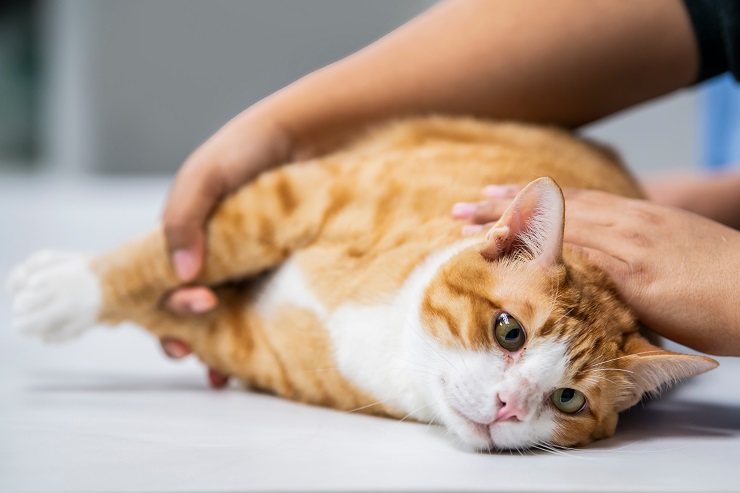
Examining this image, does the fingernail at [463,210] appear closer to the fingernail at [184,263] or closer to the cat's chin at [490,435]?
the cat's chin at [490,435]

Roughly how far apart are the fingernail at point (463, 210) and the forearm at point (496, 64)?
466mm

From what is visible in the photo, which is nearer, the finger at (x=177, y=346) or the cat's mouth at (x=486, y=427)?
the cat's mouth at (x=486, y=427)

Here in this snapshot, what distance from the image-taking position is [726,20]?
1.55 meters

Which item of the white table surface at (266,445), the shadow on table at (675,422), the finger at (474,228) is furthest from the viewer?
the finger at (474,228)

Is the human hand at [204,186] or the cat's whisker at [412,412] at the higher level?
the human hand at [204,186]

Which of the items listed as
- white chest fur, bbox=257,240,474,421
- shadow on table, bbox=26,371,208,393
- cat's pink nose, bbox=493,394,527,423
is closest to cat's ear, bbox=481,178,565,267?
white chest fur, bbox=257,240,474,421

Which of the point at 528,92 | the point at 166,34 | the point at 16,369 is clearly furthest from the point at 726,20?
the point at 166,34

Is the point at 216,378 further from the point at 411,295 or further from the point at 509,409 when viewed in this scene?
the point at 509,409

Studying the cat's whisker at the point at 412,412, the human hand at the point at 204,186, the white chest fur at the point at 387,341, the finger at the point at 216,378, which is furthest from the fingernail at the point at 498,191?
the finger at the point at 216,378

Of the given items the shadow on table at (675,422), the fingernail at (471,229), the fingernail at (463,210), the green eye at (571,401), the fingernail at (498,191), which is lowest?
the shadow on table at (675,422)

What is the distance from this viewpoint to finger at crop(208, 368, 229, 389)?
165 cm

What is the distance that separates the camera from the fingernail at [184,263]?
1.53m

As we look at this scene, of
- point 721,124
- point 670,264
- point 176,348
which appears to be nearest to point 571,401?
point 670,264

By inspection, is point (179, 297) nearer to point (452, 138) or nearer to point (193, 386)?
point (193, 386)
